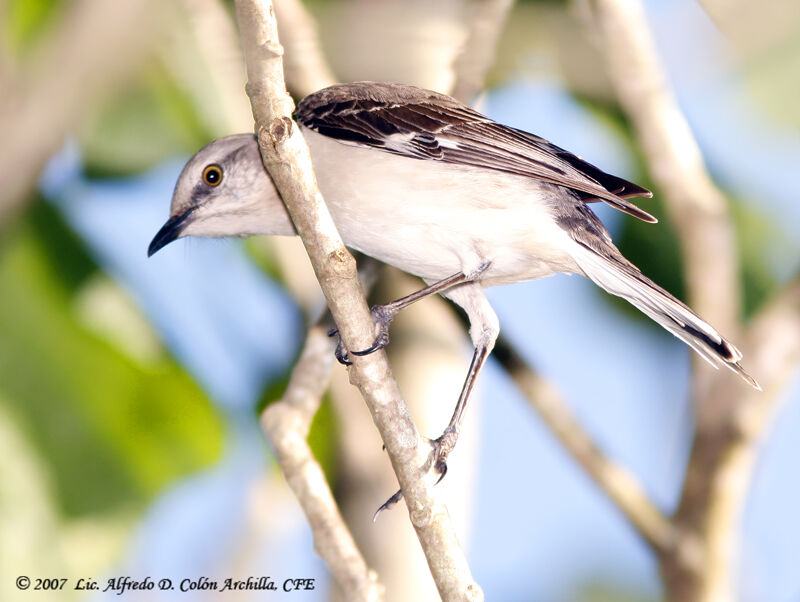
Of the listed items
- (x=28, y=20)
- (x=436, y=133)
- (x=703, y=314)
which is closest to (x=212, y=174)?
(x=436, y=133)

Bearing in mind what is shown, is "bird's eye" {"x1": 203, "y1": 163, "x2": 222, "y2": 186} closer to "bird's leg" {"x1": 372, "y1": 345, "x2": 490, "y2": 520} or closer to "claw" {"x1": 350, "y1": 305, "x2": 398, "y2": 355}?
"claw" {"x1": 350, "y1": 305, "x2": 398, "y2": 355}

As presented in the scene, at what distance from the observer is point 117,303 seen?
227 inches

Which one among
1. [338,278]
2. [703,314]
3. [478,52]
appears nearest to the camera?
[338,278]

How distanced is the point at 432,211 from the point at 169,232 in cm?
138

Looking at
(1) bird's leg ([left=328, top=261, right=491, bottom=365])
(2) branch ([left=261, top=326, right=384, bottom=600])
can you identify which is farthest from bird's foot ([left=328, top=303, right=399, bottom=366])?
(2) branch ([left=261, top=326, right=384, bottom=600])

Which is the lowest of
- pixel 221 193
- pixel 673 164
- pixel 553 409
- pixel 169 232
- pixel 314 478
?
pixel 553 409

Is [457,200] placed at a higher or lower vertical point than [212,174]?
higher

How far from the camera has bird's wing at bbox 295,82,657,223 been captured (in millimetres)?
3838

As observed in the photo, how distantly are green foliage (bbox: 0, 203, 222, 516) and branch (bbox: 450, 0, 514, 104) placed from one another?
8.30ft

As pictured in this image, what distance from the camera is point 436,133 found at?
3.94 m

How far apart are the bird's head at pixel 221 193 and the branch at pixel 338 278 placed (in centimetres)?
112

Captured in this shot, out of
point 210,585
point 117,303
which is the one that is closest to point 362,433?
point 210,585

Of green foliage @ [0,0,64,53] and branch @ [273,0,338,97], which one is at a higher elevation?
branch @ [273,0,338,97]

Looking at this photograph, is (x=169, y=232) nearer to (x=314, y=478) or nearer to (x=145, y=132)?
(x=314, y=478)
